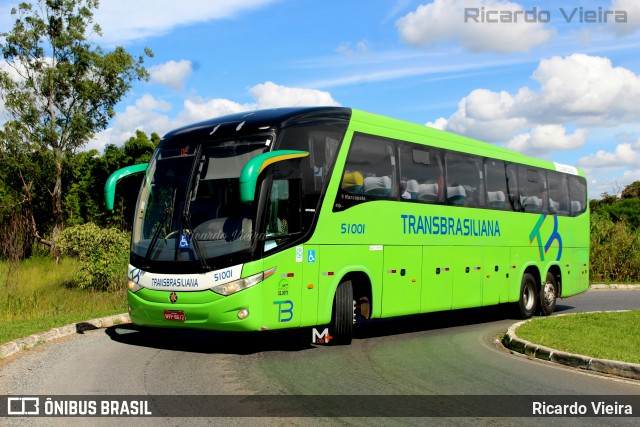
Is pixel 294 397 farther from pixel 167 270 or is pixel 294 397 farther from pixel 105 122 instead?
pixel 105 122

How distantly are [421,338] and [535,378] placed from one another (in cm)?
405

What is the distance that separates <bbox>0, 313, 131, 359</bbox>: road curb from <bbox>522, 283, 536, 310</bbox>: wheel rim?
9.60m

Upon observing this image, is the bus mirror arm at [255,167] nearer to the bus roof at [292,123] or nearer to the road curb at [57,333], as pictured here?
the bus roof at [292,123]

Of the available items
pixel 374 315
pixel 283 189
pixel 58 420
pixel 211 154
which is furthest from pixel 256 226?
pixel 58 420

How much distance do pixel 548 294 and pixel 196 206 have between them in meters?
11.5

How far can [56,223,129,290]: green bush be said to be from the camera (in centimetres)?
2402

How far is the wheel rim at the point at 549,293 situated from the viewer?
18.9 metres

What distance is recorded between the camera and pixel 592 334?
13500mm

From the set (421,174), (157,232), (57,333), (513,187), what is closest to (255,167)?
(157,232)

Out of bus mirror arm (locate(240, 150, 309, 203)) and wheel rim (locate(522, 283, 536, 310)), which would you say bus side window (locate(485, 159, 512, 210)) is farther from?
bus mirror arm (locate(240, 150, 309, 203))

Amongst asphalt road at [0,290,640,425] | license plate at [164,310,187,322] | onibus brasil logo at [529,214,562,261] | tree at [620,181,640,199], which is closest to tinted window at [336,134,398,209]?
asphalt road at [0,290,640,425]

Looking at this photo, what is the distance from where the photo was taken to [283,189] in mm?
11164

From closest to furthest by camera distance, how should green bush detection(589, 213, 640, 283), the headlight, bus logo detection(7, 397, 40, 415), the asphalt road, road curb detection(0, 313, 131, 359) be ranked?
bus logo detection(7, 397, 40, 415) → the asphalt road → the headlight → road curb detection(0, 313, 131, 359) → green bush detection(589, 213, 640, 283)

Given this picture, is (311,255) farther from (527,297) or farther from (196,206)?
(527,297)
